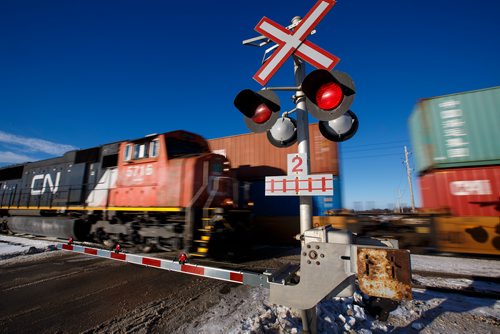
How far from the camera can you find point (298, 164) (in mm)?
2258

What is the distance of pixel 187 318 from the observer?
3426mm

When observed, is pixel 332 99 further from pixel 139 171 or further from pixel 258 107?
pixel 139 171

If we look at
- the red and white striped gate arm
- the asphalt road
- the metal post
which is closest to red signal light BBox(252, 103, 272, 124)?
the metal post

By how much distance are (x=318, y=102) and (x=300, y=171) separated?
2.22 ft

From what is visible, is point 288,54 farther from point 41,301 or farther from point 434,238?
point 434,238

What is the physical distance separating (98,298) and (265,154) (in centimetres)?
835

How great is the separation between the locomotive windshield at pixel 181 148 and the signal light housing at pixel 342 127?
5870 millimetres

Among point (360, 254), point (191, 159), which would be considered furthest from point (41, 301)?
point (360, 254)

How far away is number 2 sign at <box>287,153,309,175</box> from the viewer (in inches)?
87.4

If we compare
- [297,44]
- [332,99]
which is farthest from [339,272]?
[297,44]

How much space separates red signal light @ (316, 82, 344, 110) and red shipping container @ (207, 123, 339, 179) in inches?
311

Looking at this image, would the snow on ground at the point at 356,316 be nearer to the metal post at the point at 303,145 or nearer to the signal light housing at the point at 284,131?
the metal post at the point at 303,145

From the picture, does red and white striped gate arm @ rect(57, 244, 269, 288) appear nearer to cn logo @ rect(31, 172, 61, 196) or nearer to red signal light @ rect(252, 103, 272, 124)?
red signal light @ rect(252, 103, 272, 124)

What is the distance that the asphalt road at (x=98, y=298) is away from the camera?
10.6 ft
